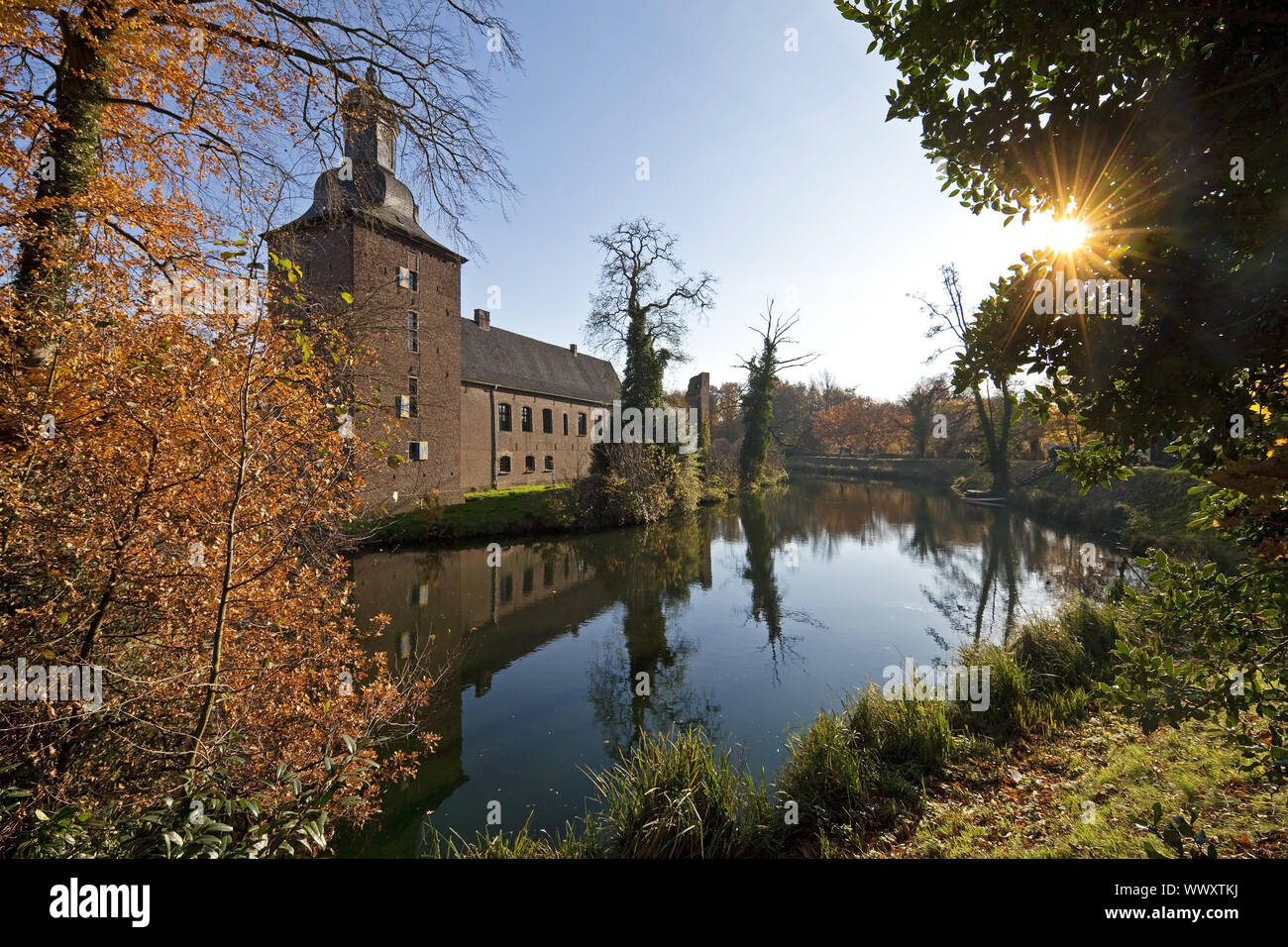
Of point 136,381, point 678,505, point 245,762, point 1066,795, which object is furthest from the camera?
point 678,505

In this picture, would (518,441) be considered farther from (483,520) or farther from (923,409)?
(923,409)

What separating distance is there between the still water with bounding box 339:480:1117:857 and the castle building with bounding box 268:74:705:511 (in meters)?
4.01

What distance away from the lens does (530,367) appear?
33375 millimetres

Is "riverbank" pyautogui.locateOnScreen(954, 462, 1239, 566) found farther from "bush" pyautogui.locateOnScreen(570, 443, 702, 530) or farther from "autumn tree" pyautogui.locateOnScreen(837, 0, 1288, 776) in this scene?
"bush" pyautogui.locateOnScreen(570, 443, 702, 530)

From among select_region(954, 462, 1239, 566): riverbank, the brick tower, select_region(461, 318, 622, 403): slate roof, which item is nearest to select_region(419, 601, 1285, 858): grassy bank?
select_region(954, 462, 1239, 566): riverbank

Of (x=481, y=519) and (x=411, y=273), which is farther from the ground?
(x=411, y=273)

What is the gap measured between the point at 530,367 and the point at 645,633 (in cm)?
2702

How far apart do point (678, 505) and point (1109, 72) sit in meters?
23.2

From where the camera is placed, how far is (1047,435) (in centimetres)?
2753

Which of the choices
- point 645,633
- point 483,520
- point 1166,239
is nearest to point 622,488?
point 483,520

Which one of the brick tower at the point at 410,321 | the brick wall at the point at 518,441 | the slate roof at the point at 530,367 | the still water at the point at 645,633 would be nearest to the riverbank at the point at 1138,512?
the still water at the point at 645,633

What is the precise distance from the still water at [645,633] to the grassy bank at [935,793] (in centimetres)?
78

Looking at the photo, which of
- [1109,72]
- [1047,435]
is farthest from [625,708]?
[1047,435]
